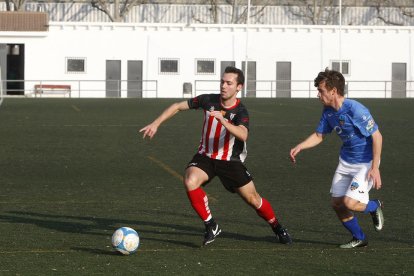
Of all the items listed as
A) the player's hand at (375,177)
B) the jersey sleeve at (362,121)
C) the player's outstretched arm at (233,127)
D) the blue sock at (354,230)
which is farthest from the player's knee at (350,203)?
the player's outstretched arm at (233,127)

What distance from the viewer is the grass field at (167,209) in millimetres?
9305

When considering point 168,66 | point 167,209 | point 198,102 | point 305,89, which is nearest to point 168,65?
point 168,66

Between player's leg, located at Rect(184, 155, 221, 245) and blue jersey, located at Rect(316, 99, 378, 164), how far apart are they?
4.09 ft

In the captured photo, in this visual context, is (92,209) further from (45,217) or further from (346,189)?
(346,189)

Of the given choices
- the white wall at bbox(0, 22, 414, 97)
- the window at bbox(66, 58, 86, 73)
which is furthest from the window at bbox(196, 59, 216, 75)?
the window at bbox(66, 58, 86, 73)

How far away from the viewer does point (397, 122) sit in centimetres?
3147

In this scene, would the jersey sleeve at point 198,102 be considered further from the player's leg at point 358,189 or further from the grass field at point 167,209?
the player's leg at point 358,189

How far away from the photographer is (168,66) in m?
59.7

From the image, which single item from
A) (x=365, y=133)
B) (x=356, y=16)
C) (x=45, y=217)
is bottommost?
(x=45, y=217)

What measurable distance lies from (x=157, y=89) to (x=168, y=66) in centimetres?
140

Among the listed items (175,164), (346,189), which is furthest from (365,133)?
(175,164)

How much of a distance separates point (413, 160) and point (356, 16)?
192 feet

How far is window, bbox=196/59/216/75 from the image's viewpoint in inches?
2357

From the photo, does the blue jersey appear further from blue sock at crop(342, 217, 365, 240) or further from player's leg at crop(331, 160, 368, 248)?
blue sock at crop(342, 217, 365, 240)
